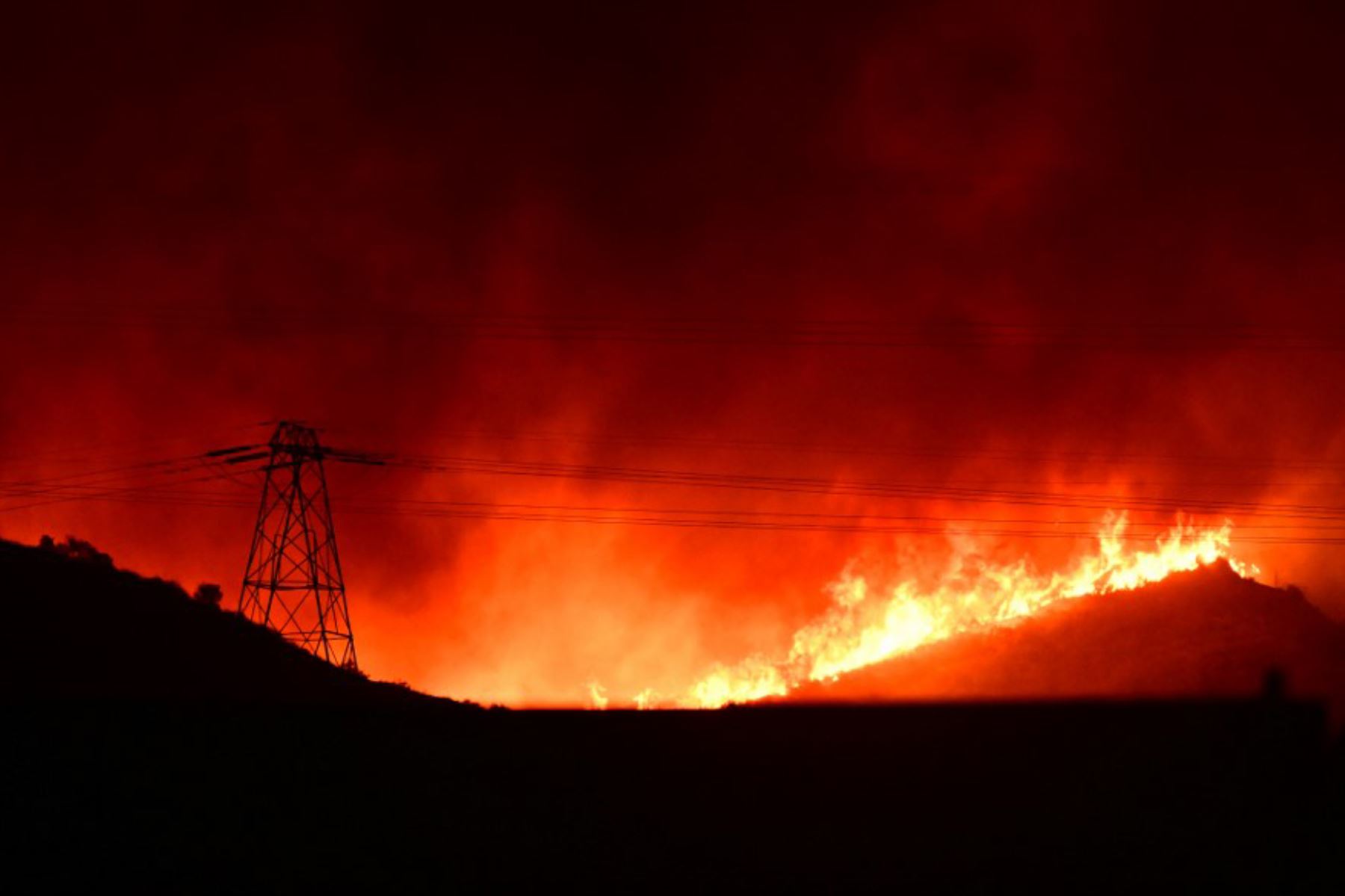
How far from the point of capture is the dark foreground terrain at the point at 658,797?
31.6m

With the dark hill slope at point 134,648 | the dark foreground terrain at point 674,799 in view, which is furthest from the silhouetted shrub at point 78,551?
the dark foreground terrain at point 674,799

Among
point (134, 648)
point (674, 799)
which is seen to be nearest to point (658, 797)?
point (674, 799)

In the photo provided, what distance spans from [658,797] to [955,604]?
135ft

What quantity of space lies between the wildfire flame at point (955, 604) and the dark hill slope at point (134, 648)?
26.8m

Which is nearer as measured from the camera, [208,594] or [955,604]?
[208,594]

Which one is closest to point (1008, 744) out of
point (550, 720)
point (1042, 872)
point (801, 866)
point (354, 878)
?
point (1042, 872)

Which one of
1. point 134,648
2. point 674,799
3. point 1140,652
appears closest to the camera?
point 674,799

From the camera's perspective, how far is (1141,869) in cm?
3466

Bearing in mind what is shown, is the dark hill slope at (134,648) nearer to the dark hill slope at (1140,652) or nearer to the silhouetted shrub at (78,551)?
the silhouetted shrub at (78,551)

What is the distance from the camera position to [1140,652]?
64125 mm

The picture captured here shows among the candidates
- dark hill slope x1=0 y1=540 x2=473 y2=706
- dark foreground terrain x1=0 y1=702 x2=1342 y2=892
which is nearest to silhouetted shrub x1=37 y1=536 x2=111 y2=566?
dark hill slope x1=0 y1=540 x2=473 y2=706

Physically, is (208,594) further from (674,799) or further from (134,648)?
(674,799)

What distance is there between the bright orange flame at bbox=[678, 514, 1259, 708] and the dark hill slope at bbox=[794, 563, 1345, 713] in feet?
6.60

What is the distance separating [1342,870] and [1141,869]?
4.75 m
